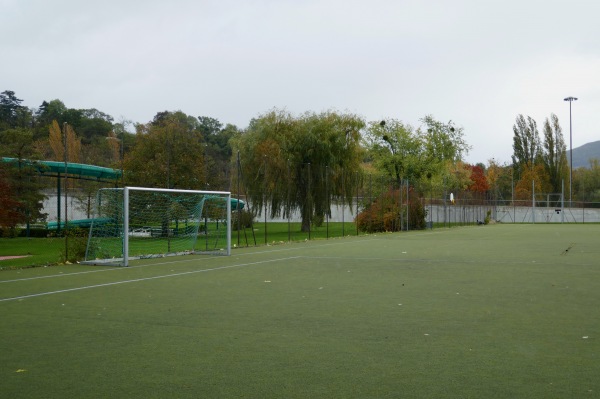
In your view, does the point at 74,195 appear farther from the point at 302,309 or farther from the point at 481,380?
the point at 481,380

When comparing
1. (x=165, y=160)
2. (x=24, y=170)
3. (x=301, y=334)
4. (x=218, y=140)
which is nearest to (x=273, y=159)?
(x=165, y=160)

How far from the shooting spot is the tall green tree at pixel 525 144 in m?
69.0

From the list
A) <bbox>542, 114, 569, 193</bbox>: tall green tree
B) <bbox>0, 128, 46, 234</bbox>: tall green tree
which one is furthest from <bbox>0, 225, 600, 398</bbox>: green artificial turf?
<bbox>542, 114, 569, 193</bbox>: tall green tree

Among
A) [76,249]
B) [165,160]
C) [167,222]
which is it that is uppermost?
[165,160]

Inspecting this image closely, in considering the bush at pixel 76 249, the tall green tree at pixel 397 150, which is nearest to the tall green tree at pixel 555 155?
the tall green tree at pixel 397 150

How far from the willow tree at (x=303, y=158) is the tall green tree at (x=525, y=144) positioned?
4298 cm

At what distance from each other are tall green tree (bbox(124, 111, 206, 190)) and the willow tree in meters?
3.89

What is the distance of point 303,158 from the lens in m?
31.2

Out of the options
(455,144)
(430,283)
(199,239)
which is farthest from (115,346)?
(455,144)

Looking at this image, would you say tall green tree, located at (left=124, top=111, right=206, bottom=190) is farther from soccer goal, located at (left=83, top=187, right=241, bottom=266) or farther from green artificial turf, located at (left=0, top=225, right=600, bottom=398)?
green artificial turf, located at (left=0, top=225, right=600, bottom=398)

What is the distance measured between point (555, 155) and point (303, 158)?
4561 cm

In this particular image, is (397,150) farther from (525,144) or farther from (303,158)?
(525,144)

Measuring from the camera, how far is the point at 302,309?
7285 mm

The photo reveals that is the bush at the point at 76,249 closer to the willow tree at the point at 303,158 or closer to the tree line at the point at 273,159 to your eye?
the tree line at the point at 273,159
